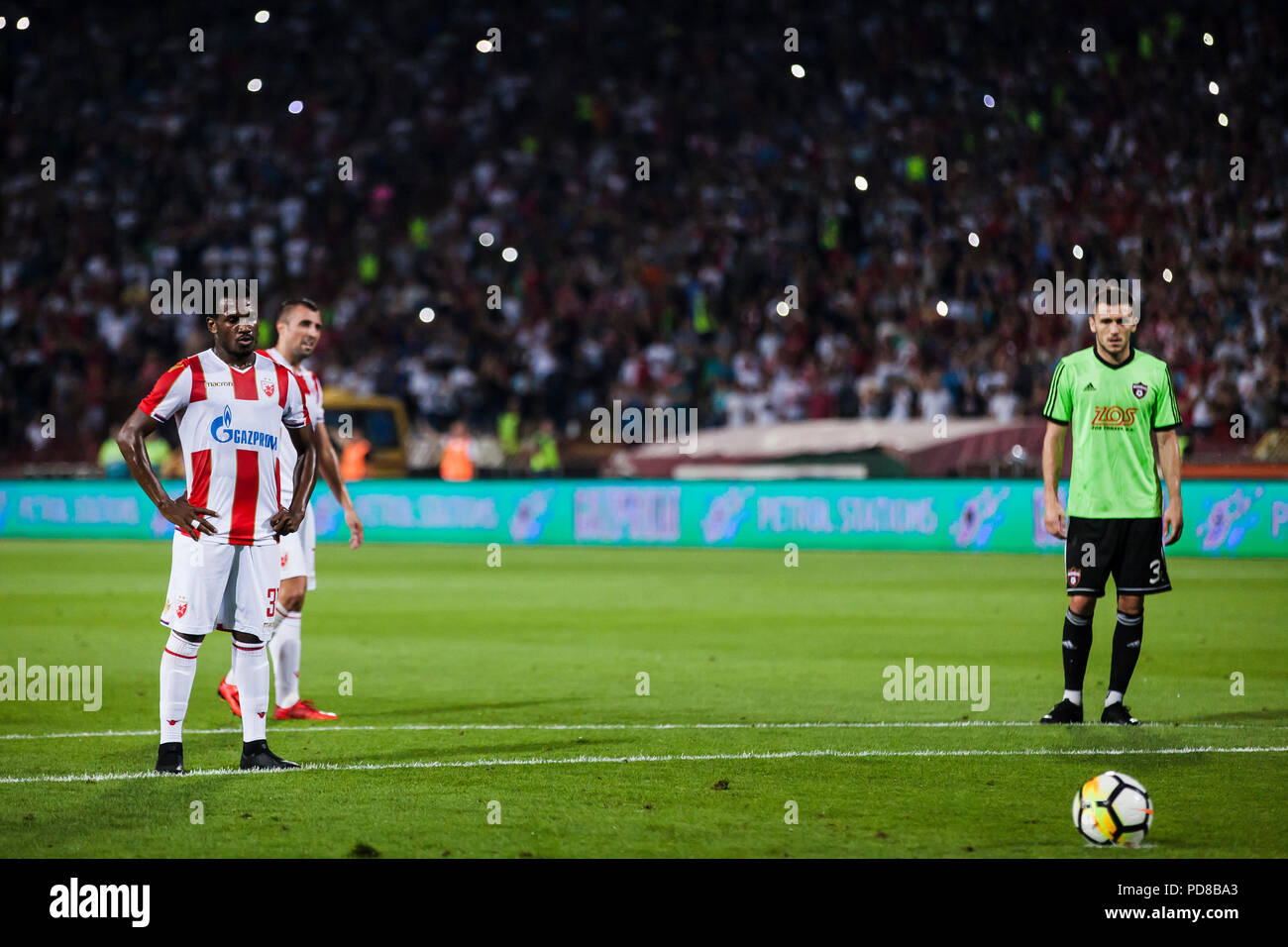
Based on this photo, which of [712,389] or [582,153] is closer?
[712,389]

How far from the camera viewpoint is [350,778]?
7266 mm

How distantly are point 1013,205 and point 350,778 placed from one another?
24.9 meters

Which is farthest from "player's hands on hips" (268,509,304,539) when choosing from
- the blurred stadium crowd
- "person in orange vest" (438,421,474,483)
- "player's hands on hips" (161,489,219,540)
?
"person in orange vest" (438,421,474,483)

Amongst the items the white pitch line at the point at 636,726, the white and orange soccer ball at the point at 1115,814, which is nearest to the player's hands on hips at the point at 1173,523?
the white pitch line at the point at 636,726

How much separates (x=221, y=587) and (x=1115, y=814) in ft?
12.1

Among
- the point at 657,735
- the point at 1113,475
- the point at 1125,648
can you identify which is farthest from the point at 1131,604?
the point at 657,735

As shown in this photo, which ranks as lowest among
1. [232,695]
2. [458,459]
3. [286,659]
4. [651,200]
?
[232,695]

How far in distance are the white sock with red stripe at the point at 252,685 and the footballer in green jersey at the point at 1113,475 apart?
3789 mm

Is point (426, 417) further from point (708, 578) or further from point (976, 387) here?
point (708, 578)

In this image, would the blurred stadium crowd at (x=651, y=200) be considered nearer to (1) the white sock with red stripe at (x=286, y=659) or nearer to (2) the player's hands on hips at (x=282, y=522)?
(1) the white sock with red stripe at (x=286, y=659)
